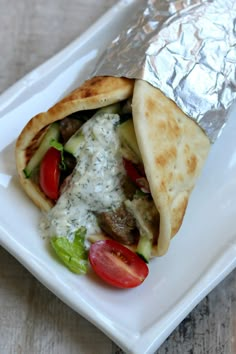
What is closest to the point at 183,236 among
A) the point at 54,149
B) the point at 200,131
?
the point at 200,131

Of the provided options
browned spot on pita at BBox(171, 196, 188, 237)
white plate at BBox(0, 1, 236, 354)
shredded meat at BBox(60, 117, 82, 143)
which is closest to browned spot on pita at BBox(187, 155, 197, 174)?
browned spot on pita at BBox(171, 196, 188, 237)

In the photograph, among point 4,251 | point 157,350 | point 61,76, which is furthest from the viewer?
point 61,76

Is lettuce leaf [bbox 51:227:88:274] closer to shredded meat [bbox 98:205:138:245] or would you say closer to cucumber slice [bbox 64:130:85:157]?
shredded meat [bbox 98:205:138:245]

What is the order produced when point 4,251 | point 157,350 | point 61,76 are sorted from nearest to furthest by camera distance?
point 157,350 → point 4,251 → point 61,76

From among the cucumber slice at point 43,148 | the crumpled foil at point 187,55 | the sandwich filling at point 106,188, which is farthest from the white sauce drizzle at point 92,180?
the crumpled foil at point 187,55

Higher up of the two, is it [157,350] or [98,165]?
[98,165]

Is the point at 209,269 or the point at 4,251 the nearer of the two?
the point at 209,269

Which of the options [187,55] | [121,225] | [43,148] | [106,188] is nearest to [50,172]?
[43,148]

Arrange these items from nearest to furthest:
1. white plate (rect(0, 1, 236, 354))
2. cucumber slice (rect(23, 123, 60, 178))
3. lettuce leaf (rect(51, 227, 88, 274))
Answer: white plate (rect(0, 1, 236, 354))
lettuce leaf (rect(51, 227, 88, 274))
cucumber slice (rect(23, 123, 60, 178))

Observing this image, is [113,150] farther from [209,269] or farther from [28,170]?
[209,269]
